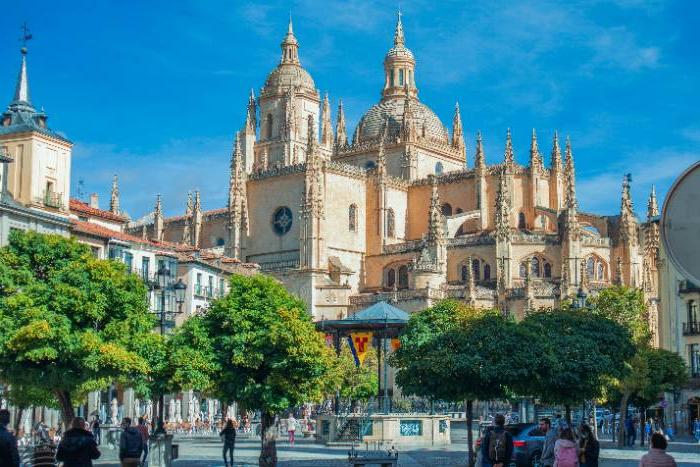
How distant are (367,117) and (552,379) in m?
63.1

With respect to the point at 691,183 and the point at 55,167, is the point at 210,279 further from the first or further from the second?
the point at 691,183

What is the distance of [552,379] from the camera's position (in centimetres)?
2698

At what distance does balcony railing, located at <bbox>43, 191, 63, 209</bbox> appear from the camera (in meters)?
47.3

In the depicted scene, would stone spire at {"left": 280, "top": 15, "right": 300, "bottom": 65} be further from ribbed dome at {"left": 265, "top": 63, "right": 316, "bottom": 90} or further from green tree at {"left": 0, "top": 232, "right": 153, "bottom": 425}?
green tree at {"left": 0, "top": 232, "right": 153, "bottom": 425}

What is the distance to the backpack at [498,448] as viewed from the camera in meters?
15.5

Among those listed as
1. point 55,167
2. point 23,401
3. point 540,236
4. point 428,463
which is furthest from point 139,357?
point 540,236

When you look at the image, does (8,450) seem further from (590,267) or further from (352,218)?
(352,218)

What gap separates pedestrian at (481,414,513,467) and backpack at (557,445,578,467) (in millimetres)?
1404

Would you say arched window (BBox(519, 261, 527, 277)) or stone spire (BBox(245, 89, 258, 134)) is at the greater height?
stone spire (BBox(245, 89, 258, 134))

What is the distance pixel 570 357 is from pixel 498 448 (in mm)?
12948

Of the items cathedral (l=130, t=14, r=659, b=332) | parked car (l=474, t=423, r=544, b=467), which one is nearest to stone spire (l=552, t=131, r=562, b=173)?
cathedral (l=130, t=14, r=659, b=332)

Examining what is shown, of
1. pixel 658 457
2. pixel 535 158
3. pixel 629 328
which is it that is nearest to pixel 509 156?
pixel 535 158

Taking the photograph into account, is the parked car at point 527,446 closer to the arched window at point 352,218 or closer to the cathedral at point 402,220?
the cathedral at point 402,220

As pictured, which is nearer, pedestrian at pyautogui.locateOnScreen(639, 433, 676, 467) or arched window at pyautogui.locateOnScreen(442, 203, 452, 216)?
pedestrian at pyautogui.locateOnScreen(639, 433, 676, 467)
